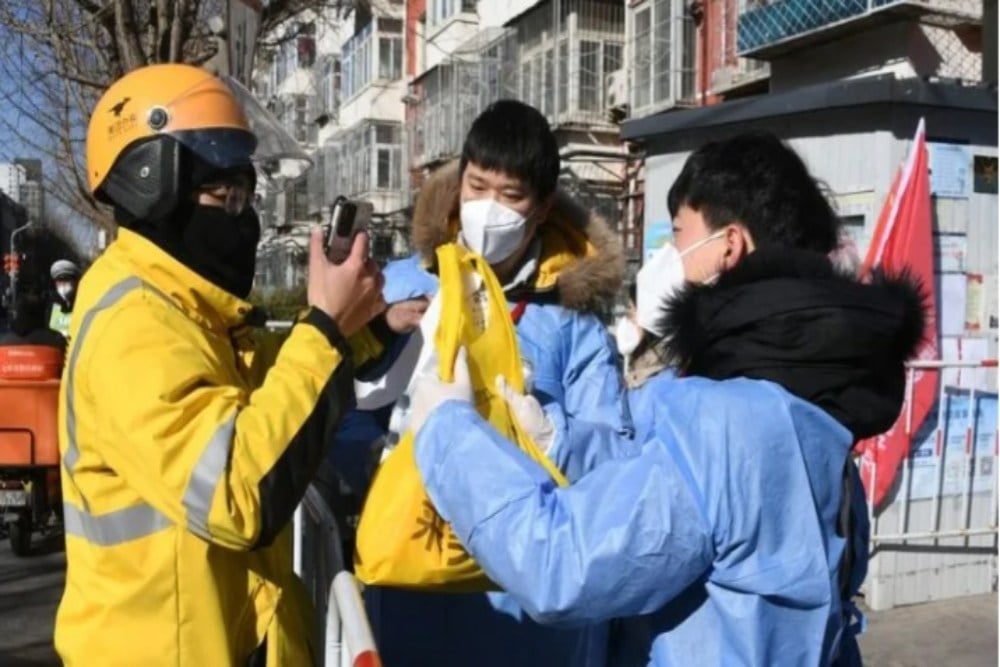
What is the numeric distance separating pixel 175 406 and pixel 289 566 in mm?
483

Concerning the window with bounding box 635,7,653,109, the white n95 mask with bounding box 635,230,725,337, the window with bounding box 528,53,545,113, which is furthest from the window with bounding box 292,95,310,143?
the white n95 mask with bounding box 635,230,725,337

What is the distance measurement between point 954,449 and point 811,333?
211 inches

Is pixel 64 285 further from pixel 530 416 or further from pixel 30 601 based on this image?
pixel 530 416

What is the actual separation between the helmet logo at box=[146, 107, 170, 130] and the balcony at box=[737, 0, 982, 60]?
49.0ft

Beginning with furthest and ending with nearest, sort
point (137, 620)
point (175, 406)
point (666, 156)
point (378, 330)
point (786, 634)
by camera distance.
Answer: point (666, 156), point (378, 330), point (137, 620), point (175, 406), point (786, 634)

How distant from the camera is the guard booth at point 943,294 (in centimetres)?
621

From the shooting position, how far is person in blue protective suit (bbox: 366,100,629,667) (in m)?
2.44

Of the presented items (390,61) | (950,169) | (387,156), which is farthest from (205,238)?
(390,61)

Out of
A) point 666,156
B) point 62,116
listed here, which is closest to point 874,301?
point 666,156

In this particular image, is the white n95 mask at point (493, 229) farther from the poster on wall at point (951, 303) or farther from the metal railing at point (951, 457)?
the poster on wall at point (951, 303)

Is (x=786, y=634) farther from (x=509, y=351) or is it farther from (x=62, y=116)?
(x=62, y=116)

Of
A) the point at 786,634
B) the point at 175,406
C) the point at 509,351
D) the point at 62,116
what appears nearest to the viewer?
the point at 786,634

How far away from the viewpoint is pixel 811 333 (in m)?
1.57

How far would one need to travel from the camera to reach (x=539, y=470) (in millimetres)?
1613
